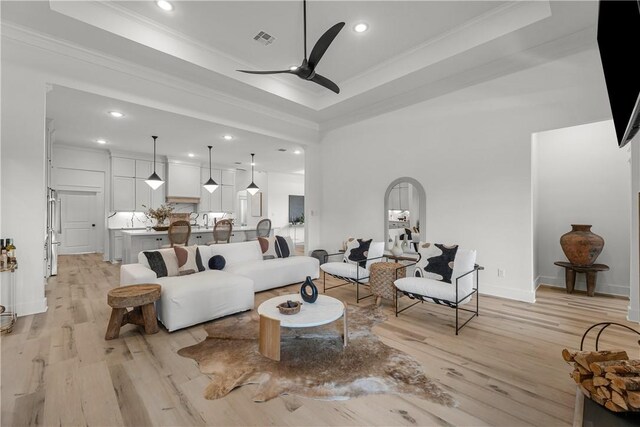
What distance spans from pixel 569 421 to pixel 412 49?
14.3ft

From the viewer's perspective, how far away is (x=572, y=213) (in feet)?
15.2

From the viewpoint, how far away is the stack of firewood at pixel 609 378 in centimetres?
128

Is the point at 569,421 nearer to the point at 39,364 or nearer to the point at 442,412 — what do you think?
Answer: the point at 442,412

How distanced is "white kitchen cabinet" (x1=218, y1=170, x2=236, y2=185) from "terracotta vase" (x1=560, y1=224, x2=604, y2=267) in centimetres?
901

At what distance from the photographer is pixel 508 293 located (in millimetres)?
4035

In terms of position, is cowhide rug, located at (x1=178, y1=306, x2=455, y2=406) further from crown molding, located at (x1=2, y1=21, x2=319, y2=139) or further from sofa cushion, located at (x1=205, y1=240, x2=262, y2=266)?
crown molding, located at (x1=2, y1=21, x2=319, y2=139)

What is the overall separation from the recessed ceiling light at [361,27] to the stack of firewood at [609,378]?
3.79 metres

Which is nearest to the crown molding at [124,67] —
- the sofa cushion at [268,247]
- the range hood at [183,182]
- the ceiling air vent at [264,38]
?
the ceiling air vent at [264,38]

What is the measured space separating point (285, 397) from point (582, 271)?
471 cm

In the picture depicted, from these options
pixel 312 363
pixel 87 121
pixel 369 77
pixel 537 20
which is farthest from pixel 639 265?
pixel 87 121

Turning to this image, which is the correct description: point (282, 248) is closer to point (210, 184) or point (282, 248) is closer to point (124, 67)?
point (210, 184)

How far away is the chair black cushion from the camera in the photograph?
4113 millimetres

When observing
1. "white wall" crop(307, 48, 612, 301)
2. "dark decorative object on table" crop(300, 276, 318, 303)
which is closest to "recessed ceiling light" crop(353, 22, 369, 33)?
"white wall" crop(307, 48, 612, 301)

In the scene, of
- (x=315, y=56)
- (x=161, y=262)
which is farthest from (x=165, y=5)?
(x=161, y=262)
